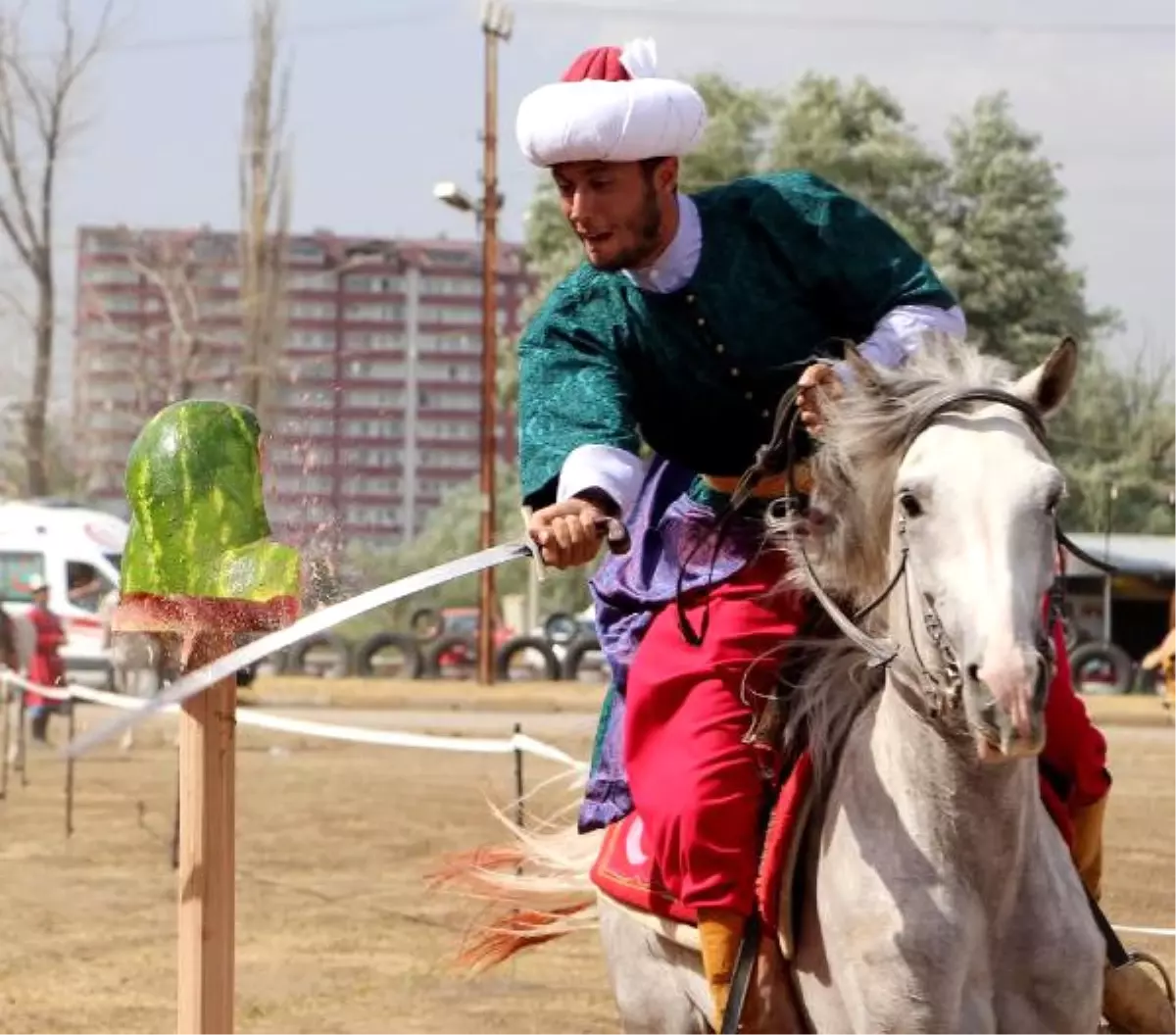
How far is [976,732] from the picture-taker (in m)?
3.42

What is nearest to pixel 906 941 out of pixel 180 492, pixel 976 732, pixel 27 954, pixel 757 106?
pixel 976 732

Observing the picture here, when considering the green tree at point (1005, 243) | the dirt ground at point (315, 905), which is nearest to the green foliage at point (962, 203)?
the green tree at point (1005, 243)

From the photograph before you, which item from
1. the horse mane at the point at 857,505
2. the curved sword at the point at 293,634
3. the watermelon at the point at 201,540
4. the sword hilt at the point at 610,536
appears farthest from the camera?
the sword hilt at the point at 610,536

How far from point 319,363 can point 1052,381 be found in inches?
46.5

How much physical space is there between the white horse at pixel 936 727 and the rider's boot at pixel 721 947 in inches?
2.6

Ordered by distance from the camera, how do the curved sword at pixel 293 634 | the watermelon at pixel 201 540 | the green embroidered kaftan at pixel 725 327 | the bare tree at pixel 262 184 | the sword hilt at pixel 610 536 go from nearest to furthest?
the curved sword at pixel 293 634 < the watermelon at pixel 201 540 < the sword hilt at pixel 610 536 < the green embroidered kaftan at pixel 725 327 < the bare tree at pixel 262 184

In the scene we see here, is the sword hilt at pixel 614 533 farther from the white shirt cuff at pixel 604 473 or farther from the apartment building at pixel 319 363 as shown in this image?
the apartment building at pixel 319 363

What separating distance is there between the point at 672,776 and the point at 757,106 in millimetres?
36586

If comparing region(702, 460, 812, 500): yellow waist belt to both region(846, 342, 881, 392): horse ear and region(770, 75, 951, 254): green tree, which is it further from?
region(770, 75, 951, 254): green tree

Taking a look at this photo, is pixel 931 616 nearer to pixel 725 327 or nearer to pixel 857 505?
pixel 857 505

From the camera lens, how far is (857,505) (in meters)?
3.83

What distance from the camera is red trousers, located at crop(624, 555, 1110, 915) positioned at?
4082 millimetres

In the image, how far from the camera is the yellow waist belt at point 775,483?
4070 mm

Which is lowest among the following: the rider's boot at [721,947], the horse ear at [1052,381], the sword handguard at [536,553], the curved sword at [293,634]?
the rider's boot at [721,947]
